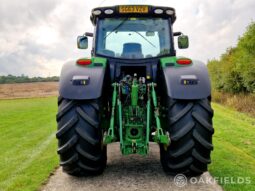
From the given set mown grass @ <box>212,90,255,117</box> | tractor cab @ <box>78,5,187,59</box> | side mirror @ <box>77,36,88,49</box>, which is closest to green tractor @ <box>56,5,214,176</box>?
tractor cab @ <box>78,5,187,59</box>

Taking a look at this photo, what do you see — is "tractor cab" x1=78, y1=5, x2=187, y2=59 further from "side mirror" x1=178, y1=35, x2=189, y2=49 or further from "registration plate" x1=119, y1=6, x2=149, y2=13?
"side mirror" x1=178, y1=35, x2=189, y2=49

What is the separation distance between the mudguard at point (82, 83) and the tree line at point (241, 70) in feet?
102

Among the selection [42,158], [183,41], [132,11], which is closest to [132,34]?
[132,11]

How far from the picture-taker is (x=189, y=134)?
5359 mm

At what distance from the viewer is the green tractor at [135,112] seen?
17.7 feet

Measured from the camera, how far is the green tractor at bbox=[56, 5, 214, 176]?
5.40 metres

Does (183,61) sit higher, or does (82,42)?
(82,42)

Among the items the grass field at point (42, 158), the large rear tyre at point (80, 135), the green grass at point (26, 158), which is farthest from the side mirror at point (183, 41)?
the green grass at point (26, 158)

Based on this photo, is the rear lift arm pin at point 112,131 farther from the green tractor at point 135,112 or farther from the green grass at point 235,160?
the green grass at point 235,160

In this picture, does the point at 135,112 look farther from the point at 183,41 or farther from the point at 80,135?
the point at 183,41

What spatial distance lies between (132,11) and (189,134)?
7.67 feet

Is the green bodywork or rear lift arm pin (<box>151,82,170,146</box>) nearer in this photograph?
rear lift arm pin (<box>151,82,170,146</box>)

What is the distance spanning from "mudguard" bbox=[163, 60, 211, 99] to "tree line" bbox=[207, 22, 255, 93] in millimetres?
30639

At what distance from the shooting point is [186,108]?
17.8ft
